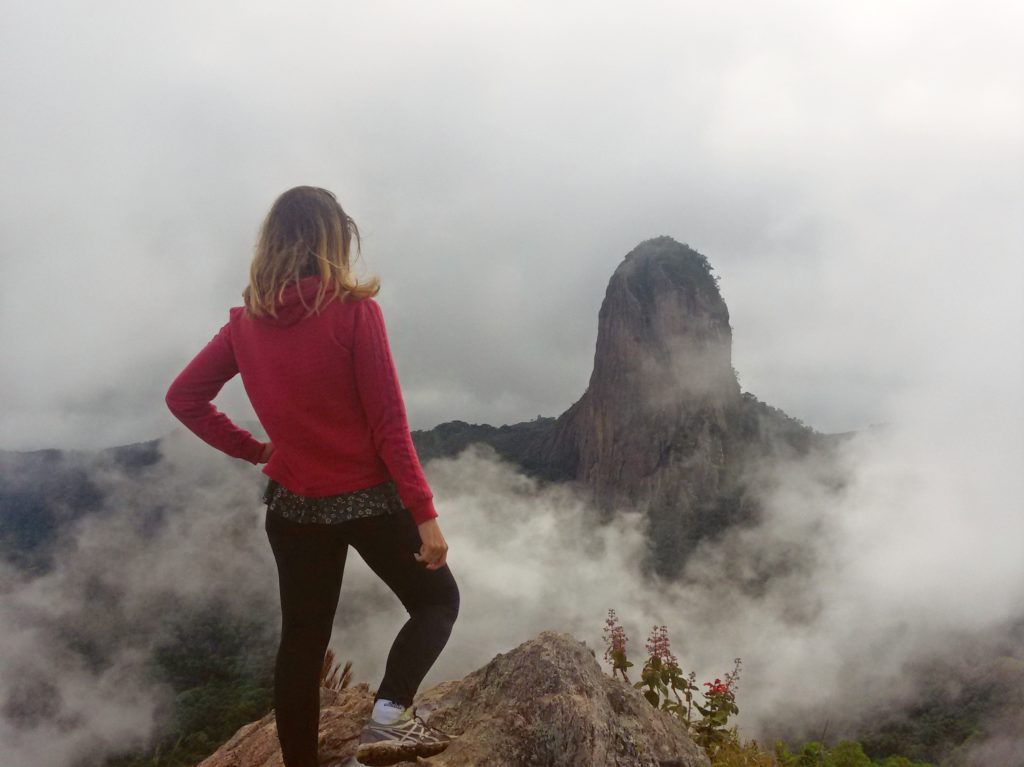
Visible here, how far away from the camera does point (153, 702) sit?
65.5 m

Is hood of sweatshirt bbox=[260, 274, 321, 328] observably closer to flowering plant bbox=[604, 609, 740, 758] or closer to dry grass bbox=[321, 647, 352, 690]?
dry grass bbox=[321, 647, 352, 690]

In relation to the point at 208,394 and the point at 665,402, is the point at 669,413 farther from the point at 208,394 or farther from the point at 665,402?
the point at 208,394

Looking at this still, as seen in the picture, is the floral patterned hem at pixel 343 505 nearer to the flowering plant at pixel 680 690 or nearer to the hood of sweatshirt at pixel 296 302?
the hood of sweatshirt at pixel 296 302

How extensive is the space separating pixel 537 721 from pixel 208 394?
2.07 m

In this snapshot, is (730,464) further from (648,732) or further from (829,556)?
(648,732)

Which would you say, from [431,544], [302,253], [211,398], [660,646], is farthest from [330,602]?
[660,646]

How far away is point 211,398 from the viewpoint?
2777 mm

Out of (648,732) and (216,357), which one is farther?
(648,732)

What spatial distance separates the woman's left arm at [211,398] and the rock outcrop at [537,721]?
157 cm

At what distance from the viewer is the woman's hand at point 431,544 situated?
7.70 feet

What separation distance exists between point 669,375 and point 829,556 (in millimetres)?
42556

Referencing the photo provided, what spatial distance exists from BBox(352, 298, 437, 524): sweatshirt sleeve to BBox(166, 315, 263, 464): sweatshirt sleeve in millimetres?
689

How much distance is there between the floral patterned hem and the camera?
2.40 m

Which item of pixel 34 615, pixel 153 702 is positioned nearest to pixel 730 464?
pixel 153 702
